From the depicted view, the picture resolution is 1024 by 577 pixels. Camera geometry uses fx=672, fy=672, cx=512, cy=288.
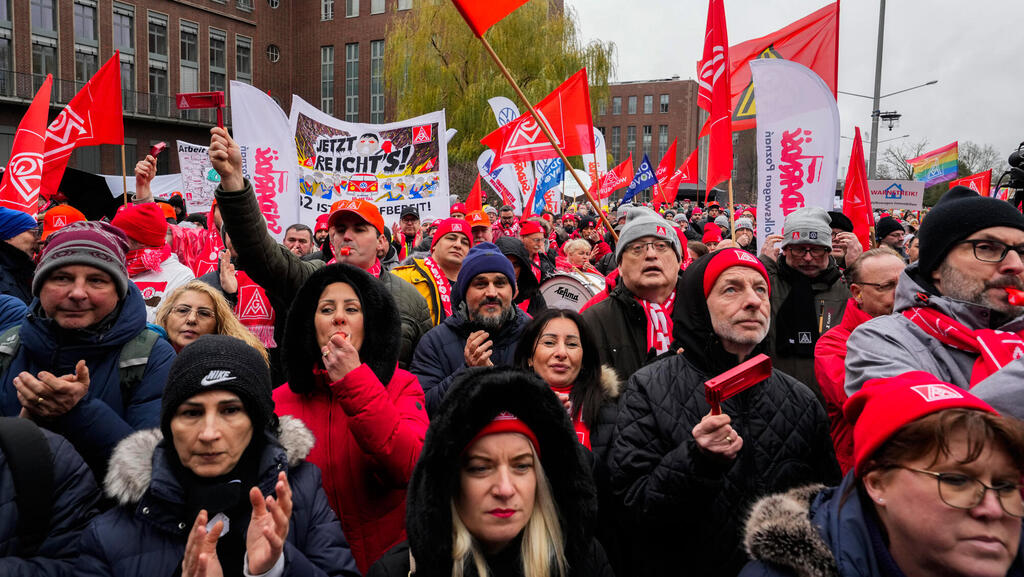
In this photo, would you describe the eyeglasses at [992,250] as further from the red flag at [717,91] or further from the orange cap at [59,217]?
the orange cap at [59,217]

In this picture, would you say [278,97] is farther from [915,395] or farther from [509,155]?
[915,395]

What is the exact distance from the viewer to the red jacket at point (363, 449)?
2357 mm

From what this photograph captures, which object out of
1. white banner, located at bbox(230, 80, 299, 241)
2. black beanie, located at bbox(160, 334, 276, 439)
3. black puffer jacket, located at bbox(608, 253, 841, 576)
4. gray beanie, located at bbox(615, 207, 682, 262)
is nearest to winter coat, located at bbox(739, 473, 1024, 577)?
black puffer jacket, located at bbox(608, 253, 841, 576)

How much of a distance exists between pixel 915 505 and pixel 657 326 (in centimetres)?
215

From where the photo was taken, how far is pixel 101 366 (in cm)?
255

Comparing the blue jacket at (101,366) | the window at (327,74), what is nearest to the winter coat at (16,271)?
the blue jacket at (101,366)

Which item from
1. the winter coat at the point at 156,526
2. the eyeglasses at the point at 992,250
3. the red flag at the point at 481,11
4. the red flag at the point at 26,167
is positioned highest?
the red flag at the point at 481,11

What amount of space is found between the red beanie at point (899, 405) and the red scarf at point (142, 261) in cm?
453

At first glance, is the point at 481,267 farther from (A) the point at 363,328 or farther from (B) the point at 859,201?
(B) the point at 859,201

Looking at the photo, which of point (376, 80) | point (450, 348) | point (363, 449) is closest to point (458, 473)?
point (363, 449)

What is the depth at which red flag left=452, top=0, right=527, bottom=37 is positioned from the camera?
4207 millimetres

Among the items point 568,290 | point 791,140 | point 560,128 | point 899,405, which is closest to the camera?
point 899,405

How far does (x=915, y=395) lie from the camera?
5.17 ft

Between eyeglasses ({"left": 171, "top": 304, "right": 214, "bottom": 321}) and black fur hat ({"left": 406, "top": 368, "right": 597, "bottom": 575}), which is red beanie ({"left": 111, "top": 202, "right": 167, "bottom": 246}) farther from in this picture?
black fur hat ({"left": 406, "top": 368, "right": 597, "bottom": 575})
